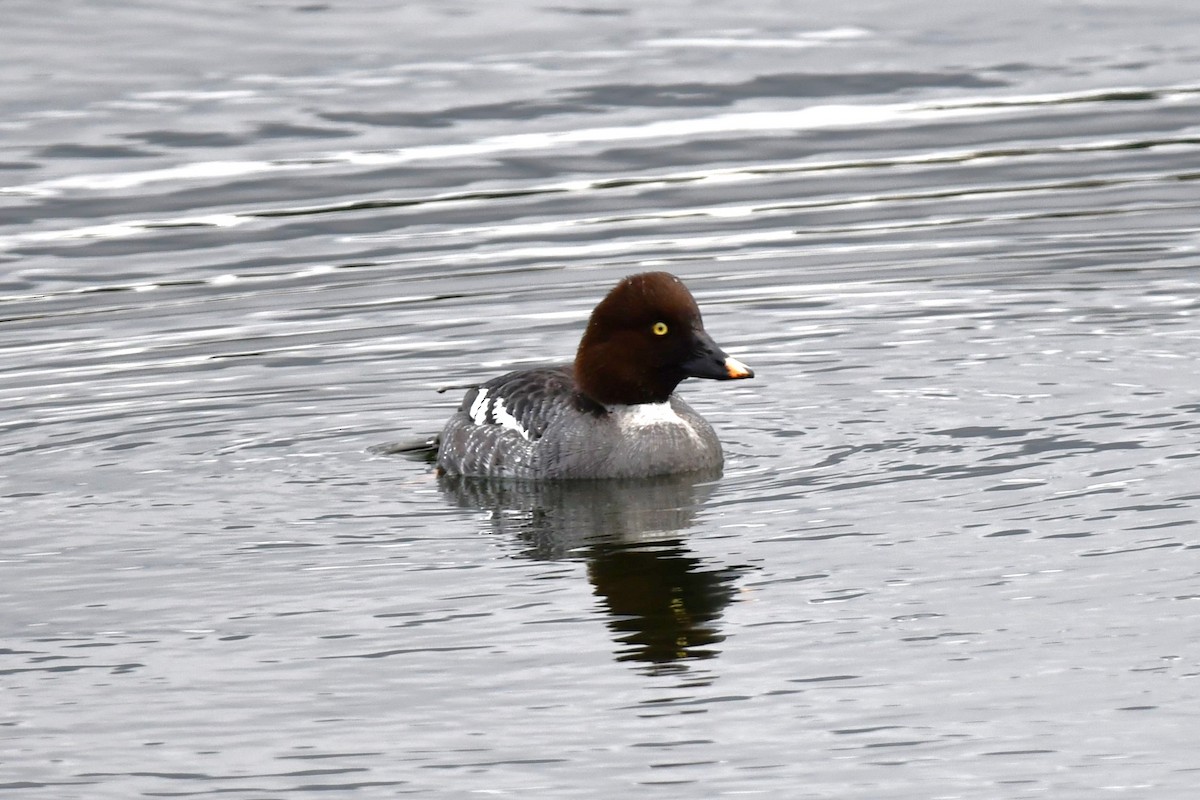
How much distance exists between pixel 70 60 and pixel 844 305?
12.6m

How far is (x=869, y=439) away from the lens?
39.8ft

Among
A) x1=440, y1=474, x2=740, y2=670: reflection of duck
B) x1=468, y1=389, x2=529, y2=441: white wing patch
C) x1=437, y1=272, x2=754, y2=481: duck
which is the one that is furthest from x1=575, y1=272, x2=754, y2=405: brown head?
x1=440, y1=474, x2=740, y2=670: reflection of duck

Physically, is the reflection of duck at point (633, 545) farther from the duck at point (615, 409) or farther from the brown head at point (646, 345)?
the brown head at point (646, 345)

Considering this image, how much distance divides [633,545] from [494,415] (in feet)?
6.95

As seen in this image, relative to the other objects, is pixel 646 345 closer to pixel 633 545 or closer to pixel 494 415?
pixel 494 415

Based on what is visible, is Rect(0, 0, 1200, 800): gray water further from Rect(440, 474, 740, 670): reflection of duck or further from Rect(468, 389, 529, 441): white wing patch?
Rect(468, 389, 529, 441): white wing patch

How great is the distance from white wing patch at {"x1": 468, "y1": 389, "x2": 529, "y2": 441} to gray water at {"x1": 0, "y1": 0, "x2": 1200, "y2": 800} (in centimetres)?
51

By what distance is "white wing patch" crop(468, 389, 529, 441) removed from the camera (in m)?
12.5

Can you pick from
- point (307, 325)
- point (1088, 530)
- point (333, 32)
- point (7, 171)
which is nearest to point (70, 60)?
point (333, 32)

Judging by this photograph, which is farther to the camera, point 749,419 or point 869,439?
point 749,419

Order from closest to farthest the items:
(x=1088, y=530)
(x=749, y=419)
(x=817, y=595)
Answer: (x=817, y=595)
(x=1088, y=530)
(x=749, y=419)

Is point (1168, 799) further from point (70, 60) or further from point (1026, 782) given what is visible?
point (70, 60)

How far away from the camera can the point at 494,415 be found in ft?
41.3

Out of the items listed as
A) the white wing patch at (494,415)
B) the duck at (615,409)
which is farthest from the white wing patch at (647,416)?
the white wing patch at (494,415)
